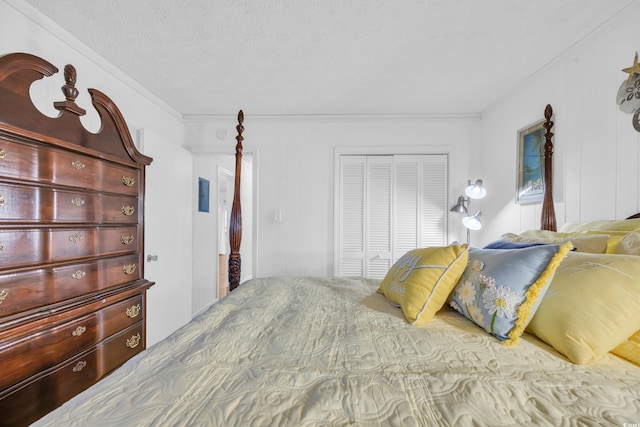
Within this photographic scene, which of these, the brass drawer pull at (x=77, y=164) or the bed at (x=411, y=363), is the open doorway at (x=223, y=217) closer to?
the brass drawer pull at (x=77, y=164)

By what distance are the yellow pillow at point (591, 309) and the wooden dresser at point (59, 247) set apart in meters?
2.05

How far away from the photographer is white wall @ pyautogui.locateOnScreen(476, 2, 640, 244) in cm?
154

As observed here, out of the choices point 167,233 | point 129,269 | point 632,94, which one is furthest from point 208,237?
point 632,94

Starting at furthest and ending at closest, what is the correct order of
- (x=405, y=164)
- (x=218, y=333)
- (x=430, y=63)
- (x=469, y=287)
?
(x=405, y=164) < (x=430, y=63) < (x=469, y=287) < (x=218, y=333)

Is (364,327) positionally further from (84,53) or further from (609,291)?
(84,53)

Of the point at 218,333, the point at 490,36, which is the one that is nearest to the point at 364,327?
the point at 218,333

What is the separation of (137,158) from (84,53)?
0.87 meters

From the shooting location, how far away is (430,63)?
2123mm

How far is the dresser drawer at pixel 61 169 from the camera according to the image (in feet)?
3.84

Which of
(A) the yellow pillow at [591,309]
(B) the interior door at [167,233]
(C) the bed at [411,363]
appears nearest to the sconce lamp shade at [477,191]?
(C) the bed at [411,363]

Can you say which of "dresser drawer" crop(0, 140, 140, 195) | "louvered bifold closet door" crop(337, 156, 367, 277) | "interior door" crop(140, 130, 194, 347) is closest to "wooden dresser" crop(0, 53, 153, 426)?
"dresser drawer" crop(0, 140, 140, 195)

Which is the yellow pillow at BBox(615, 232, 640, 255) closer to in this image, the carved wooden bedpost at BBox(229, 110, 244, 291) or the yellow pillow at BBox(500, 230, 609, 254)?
the yellow pillow at BBox(500, 230, 609, 254)

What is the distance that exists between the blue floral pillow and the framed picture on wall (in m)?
1.43

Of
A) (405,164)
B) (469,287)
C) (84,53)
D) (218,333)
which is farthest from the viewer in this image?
(405,164)
